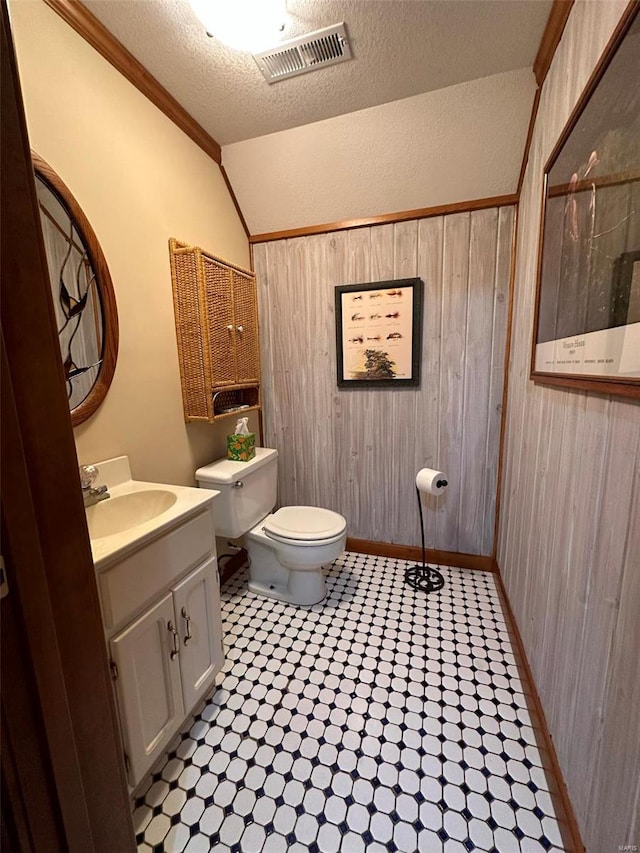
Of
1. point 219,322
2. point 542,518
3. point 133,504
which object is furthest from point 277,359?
point 542,518

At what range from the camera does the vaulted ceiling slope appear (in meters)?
1.23

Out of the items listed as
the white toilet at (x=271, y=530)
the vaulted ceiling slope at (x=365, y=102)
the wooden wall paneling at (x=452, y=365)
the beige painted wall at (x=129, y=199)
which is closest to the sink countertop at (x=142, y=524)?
the beige painted wall at (x=129, y=199)

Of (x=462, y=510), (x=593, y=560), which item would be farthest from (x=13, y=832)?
(x=462, y=510)

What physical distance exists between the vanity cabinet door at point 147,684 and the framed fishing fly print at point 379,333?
1578 millimetres

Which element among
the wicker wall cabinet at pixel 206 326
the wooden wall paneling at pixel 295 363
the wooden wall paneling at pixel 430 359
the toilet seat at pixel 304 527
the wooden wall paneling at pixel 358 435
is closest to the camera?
the wicker wall cabinet at pixel 206 326

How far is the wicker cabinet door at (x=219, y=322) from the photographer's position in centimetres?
168

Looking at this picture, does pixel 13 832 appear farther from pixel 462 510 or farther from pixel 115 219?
pixel 462 510

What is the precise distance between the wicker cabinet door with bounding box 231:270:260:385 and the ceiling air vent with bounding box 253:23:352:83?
0.81 m

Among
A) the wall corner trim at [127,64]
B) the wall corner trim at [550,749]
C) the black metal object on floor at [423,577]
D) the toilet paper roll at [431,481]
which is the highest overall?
the wall corner trim at [127,64]

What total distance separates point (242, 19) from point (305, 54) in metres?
0.32

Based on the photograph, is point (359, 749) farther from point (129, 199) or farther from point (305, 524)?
point (129, 199)

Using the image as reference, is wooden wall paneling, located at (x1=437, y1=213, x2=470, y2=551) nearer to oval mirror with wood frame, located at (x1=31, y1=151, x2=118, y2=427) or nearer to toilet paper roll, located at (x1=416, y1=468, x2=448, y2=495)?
toilet paper roll, located at (x1=416, y1=468, x2=448, y2=495)

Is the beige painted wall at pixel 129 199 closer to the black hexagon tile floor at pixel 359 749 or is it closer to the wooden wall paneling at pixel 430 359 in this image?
the black hexagon tile floor at pixel 359 749

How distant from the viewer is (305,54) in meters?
1.35
